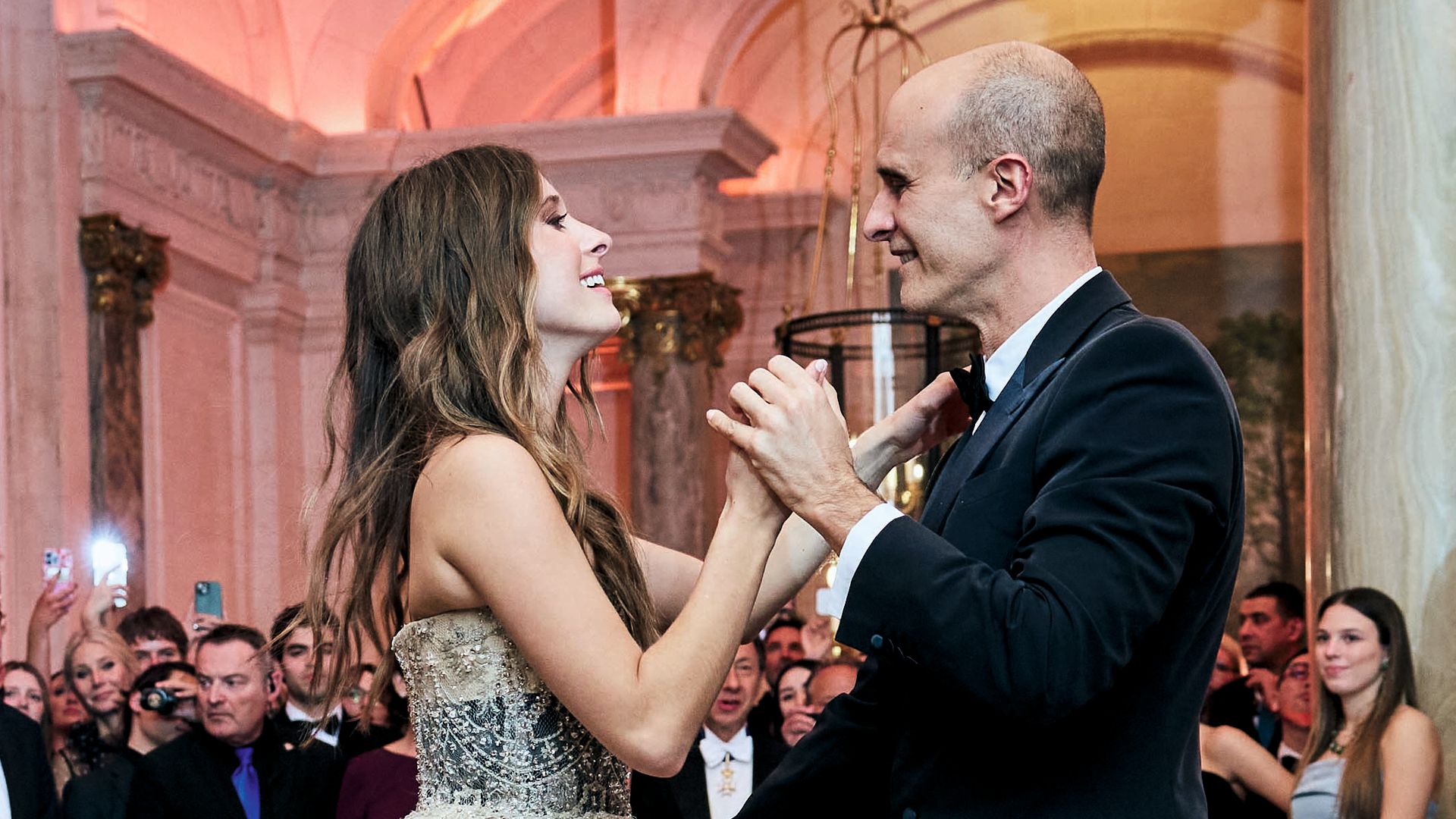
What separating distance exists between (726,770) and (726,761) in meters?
0.06

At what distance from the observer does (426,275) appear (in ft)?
10.5

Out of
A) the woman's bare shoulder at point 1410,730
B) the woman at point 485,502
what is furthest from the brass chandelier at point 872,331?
the woman at point 485,502

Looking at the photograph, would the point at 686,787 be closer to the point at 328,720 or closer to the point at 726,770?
the point at 726,770

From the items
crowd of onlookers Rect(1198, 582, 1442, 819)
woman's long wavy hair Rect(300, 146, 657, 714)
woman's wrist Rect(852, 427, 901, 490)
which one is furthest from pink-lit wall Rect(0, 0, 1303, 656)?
woman's wrist Rect(852, 427, 901, 490)

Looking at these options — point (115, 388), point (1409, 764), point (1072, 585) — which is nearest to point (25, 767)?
point (1409, 764)

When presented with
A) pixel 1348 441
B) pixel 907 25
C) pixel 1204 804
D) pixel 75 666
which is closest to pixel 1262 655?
pixel 1348 441

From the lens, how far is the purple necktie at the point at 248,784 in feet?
22.0

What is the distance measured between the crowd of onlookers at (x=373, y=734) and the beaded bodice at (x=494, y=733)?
2.15m

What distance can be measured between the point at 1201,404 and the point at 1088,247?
1.36 feet

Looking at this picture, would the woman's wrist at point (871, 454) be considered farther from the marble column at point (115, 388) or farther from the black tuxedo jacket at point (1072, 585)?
the marble column at point (115, 388)

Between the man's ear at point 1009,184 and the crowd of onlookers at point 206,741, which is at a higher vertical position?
the man's ear at point 1009,184

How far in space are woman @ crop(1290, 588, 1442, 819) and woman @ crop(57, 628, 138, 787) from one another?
182 inches

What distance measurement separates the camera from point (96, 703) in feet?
25.4

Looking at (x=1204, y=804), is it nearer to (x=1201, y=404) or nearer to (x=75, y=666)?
(x=1201, y=404)
